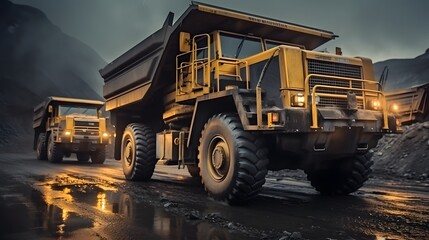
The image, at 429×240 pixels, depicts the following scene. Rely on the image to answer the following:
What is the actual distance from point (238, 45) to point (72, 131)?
37.9 ft

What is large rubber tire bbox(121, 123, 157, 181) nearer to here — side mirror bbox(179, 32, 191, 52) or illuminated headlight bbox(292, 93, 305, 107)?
side mirror bbox(179, 32, 191, 52)

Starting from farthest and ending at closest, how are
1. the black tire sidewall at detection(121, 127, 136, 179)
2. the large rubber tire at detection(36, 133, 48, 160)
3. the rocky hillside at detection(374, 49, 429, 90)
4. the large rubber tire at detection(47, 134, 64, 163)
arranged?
the rocky hillside at detection(374, 49, 429, 90)
the large rubber tire at detection(36, 133, 48, 160)
the large rubber tire at detection(47, 134, 64, 163)
the black tire sidewall at detection(121, 127, 136, 179)

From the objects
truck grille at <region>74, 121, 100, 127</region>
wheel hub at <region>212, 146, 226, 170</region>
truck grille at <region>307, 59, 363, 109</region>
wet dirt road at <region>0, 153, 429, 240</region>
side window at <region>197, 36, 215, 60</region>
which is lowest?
wet dirt road at <region>0, 153, 429, 240</region>

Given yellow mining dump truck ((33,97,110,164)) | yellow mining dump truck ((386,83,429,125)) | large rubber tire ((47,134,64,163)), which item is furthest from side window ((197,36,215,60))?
large rubber tire ((47,134,64,163))

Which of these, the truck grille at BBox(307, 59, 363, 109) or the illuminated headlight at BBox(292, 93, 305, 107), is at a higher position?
the truck grille at BBox(307, 59, 363, 109)

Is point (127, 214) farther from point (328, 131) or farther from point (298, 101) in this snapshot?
point (328, 131)

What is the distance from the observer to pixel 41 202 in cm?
520

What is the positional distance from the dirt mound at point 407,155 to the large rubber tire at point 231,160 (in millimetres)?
6656

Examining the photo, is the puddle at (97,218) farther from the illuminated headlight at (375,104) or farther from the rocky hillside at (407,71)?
the rocky hillside at (407,71)

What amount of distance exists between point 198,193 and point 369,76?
11.5 ft

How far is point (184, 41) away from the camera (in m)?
6.55

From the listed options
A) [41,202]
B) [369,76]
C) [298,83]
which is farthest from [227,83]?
[41,202]

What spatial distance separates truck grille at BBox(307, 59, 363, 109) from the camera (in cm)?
530

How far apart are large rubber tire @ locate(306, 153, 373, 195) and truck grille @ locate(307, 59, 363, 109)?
1.05 m
